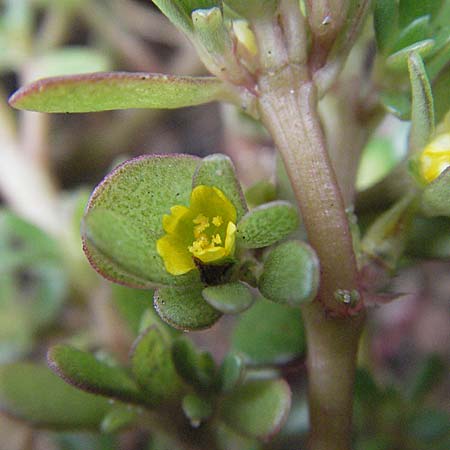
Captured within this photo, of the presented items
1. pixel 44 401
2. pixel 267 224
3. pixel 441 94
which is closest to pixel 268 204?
pixel 267 224

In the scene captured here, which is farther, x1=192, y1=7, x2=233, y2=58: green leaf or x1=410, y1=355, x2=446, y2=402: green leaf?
x1=410, y1=355, x2=446, y2=402: green leaf

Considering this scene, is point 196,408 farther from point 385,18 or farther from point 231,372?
point 385,18

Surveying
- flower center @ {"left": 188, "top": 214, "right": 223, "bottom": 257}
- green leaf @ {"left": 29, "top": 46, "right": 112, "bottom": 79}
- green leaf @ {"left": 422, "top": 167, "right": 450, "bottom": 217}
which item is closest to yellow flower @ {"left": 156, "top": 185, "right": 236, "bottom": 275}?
flower center @ {"left": 188, "top": 214, "right": 223, "bottom": 257}

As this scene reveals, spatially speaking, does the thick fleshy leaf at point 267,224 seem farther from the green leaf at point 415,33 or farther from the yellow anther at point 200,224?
the green leaf at point 415,33

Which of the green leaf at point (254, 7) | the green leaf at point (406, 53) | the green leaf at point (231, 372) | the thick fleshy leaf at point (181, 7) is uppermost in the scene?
the thick fleshy leaf at point (181, 7)

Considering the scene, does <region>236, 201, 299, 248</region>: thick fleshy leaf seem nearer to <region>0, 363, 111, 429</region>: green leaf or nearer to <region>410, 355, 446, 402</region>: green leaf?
<region>0, 363, 111, 429</region>: green leaf

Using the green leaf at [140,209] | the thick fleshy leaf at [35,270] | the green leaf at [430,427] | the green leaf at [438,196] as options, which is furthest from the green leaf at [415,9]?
the thick fleshy leaf at [35,270]
